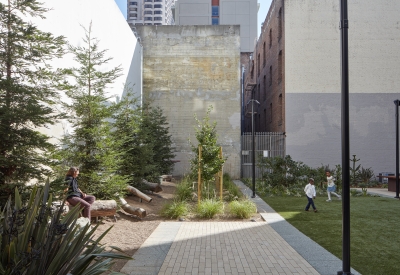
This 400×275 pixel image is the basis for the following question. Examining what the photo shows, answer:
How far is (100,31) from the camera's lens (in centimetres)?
1917

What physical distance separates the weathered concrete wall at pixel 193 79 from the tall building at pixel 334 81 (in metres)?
4.16

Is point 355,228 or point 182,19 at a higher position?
point 182,19

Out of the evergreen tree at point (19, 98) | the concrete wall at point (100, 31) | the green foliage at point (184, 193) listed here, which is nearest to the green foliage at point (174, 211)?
the green foliage at point (184, 193)

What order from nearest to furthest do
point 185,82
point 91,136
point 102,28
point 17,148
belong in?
point 17,148
point 91,136
point 102,28
point 185,82

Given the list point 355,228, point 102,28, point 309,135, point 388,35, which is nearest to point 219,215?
point 355,228

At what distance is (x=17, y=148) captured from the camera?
7293mm

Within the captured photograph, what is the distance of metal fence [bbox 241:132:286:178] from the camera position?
29.0 meters

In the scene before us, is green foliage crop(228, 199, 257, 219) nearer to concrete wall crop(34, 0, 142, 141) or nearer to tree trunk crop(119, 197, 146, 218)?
tree trunk crop(119, 197, 146, 218)

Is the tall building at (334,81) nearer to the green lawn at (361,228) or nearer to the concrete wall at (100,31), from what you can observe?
the concrete wall at (100,31)

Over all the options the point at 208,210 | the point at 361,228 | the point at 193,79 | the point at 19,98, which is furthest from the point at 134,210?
the point at 193,79

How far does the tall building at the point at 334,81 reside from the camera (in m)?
28.2

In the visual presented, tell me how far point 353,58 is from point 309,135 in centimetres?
633

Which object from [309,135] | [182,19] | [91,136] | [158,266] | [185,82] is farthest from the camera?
[182,19]

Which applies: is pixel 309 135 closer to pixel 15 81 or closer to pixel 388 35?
pixel 388 35
